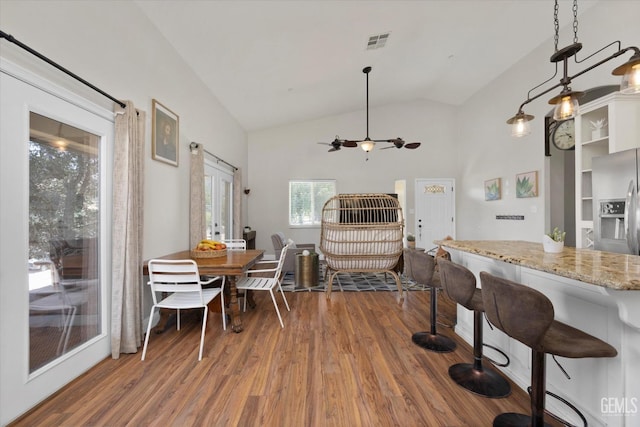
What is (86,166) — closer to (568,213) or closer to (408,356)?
(408,356)

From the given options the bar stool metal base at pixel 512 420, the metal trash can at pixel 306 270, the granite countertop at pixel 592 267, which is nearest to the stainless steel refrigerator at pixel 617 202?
the granite countertop at pixel 592 267

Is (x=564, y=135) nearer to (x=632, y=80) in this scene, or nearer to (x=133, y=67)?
(x=632, y=80)

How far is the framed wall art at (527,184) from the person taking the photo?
470cm

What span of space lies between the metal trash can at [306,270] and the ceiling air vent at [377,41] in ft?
11.1

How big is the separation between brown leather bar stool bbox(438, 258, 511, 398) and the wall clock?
12.3 feet

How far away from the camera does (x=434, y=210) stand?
722 centimetres

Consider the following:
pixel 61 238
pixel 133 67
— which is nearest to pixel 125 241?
pixel 61 238

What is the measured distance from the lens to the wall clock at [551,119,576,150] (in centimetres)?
411

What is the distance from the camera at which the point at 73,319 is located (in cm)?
202

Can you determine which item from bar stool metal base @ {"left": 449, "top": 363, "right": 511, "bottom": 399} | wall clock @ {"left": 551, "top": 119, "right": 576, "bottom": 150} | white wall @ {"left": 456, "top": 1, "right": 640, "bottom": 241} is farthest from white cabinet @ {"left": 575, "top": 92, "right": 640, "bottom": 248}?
bar stool metal base @ {"left": 449, "top": 363, "right": 511, "bottom": 399}

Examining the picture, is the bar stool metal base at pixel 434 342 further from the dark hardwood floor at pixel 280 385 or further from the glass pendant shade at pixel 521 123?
the glass pendant shade at pixel 521 123

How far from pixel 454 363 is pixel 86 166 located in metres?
3.32

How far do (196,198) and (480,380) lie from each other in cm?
360

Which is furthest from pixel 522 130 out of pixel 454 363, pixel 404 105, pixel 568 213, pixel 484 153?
pixel 404 105
